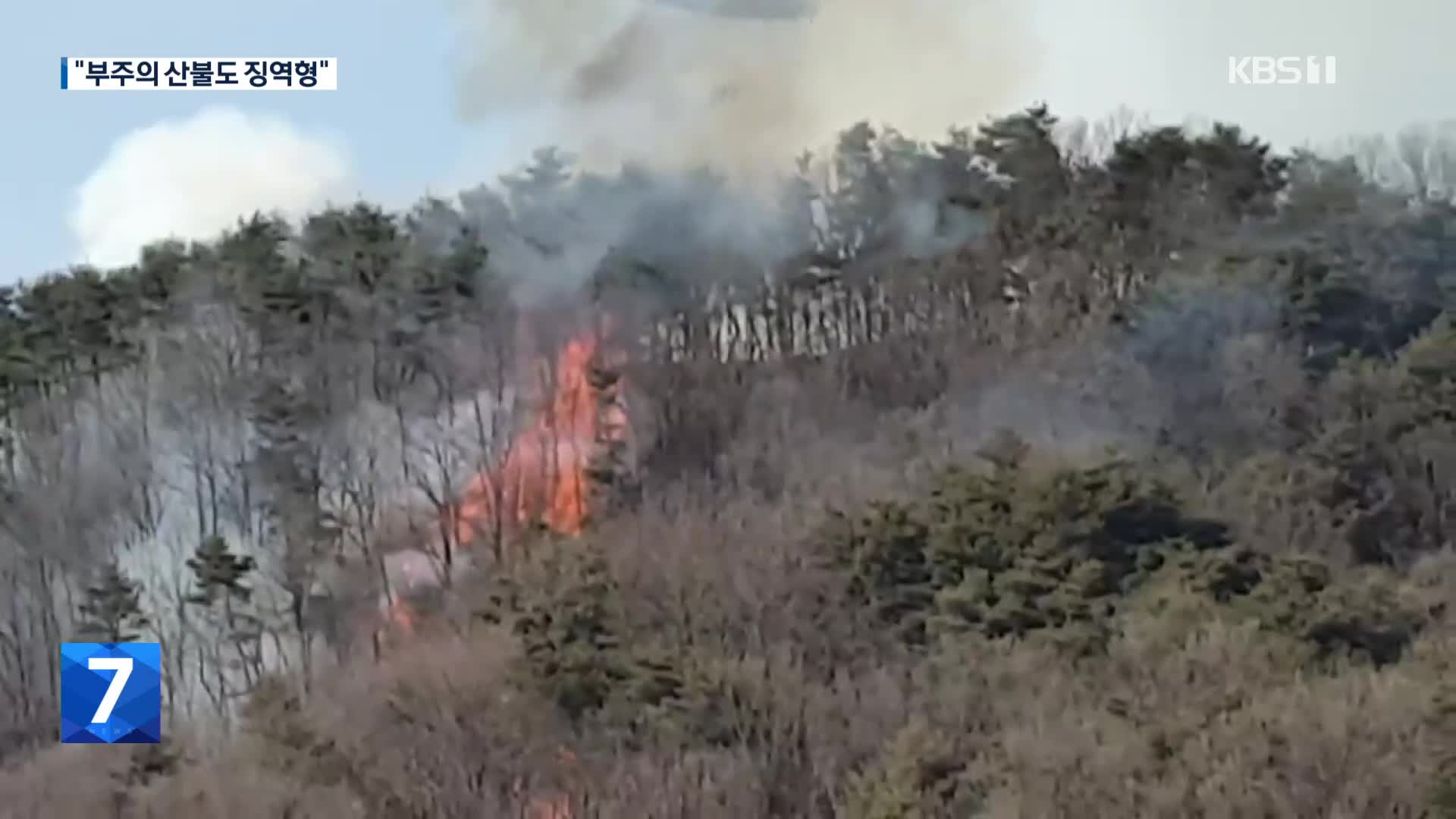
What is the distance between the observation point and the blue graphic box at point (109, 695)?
5242 millimetres

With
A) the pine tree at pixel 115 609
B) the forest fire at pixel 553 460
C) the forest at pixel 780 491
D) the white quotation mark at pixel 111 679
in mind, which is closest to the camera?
the forest at pixel 780 491

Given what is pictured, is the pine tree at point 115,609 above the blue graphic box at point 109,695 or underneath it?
above

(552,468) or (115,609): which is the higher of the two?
(552,468)

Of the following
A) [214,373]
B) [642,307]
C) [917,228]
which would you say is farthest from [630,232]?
[214,373]

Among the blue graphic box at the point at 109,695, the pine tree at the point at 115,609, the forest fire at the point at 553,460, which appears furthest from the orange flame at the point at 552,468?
the blue graphic box at the point at 109,695

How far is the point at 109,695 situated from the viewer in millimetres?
5371

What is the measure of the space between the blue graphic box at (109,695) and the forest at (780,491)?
0.07m

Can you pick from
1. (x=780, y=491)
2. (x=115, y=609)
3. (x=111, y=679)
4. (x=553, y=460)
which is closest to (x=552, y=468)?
(x=553, y=460)

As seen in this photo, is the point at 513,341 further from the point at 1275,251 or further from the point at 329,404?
the point at 1275,251

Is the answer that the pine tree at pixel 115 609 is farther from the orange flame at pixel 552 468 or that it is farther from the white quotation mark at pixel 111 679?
the orange flame at pixel 552 468

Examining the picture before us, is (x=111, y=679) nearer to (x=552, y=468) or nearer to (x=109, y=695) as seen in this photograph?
(x=109, y=695)

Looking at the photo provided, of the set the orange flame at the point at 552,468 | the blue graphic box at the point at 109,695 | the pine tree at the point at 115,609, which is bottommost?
the blue graphic box at the point at 109,695

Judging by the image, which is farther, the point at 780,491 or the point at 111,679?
the point at 780,491

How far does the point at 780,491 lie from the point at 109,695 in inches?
90.6
